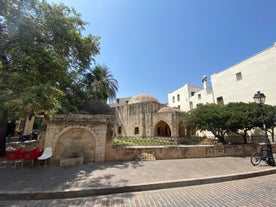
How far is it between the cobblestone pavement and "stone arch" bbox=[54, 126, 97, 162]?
375 centimetres

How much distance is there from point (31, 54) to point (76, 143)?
5.37 m

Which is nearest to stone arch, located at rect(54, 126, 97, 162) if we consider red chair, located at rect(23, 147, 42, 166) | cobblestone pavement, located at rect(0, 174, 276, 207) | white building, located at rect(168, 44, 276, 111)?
red chair, located at rect(23, 147, 42, 166)

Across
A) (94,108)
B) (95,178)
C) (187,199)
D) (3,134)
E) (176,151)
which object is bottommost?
(187,199)

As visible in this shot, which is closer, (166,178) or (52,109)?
(166,178)

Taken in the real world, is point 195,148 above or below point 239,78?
below

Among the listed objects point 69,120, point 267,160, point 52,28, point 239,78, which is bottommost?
point 267,160

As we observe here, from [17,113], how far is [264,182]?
1063cm

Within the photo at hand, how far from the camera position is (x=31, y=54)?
7.75m

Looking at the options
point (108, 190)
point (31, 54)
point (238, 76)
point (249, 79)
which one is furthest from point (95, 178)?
point (238, 76)

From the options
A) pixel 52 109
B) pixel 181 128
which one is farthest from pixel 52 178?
pixel 181 128

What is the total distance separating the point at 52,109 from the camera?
682cm

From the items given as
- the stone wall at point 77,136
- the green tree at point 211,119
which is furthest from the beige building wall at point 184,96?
the stone wall at point 77,136

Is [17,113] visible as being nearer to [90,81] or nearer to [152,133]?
[90,81]

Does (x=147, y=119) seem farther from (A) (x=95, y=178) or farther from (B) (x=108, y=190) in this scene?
(B) (x=108, y=190)
